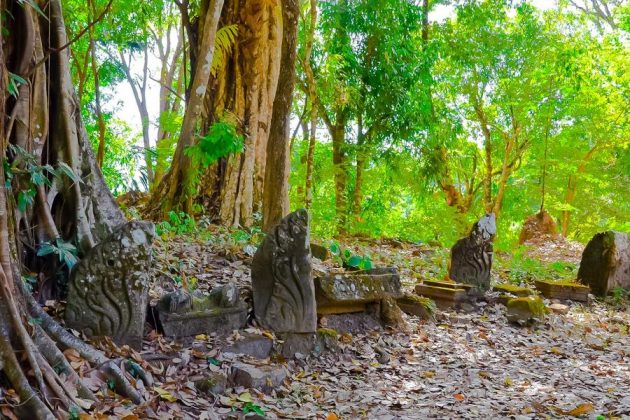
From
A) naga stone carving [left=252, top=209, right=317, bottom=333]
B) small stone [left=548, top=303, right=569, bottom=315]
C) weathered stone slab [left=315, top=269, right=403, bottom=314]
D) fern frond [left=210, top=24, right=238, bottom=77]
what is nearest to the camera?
naga stone carving [left=252, top=209, right=317, bottom=333]

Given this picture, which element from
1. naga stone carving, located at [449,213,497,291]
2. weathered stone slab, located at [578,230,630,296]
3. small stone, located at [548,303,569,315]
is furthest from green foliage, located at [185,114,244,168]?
weathered stone slab, located at [578,230,630,296]

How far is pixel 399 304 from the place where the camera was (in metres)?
6.77

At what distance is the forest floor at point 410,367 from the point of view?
3.97 m

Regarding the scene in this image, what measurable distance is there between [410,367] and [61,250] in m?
3.02

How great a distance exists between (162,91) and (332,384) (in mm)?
14713

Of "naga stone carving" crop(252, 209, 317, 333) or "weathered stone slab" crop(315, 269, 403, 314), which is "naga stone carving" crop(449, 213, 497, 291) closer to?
"weathered stone slab" crop(315, 269, 403, 314)

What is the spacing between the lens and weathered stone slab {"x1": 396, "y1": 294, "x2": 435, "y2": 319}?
6691 millimetres

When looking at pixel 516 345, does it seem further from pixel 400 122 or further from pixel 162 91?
pixel 162 91

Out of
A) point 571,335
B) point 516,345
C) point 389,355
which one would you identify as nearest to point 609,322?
point 571,335

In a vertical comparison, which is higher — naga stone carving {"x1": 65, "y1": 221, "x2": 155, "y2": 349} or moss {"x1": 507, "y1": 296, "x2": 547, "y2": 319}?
naga stone carving {"x1": 65, "y1": 221, "x2": 155, "y2": 349}

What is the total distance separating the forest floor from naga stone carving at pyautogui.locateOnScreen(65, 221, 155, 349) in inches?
10.2

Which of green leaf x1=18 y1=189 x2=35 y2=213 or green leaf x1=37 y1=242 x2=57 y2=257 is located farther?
green leaf x1=37 y1=242 x2=57 y2=257

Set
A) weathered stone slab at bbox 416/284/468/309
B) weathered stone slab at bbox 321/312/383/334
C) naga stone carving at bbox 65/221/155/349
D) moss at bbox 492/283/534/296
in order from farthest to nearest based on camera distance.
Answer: moss at bbox 492/283/534/296, weathered stone slab at bbox 416/284/468/309, weathered stone slab at bbox 321/312/383/334, naga stone carving at bbox 65/221/155/349

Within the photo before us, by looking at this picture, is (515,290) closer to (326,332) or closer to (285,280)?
(326,332)
